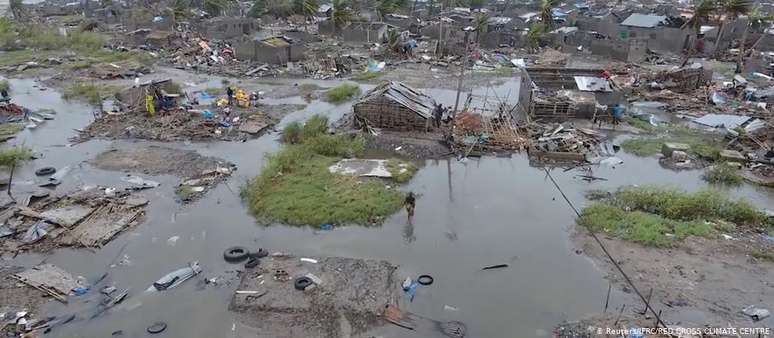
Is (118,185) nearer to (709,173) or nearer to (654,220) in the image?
(654,220)

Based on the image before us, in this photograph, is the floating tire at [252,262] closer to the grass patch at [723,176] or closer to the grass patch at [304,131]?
the grass patch at [304,131]

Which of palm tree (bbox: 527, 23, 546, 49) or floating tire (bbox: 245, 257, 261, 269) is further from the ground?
palm tree (bbox: 527, 23, 546, 49)

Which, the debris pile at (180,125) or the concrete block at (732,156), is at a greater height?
the concrete block at (732,156)

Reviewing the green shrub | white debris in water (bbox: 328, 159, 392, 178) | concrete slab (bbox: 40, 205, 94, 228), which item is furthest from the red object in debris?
white debris in water (bbox: 328, 159, 392, 178)

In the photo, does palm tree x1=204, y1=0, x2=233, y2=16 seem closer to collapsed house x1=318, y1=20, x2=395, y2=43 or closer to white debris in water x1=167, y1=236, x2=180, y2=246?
collapsed house x1=318, y1=20, x2=395, y2=43

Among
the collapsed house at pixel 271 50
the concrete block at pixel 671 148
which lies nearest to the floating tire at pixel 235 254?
the concrete block at pixel 671 148

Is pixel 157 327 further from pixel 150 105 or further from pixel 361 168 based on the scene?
pixel 150 105
